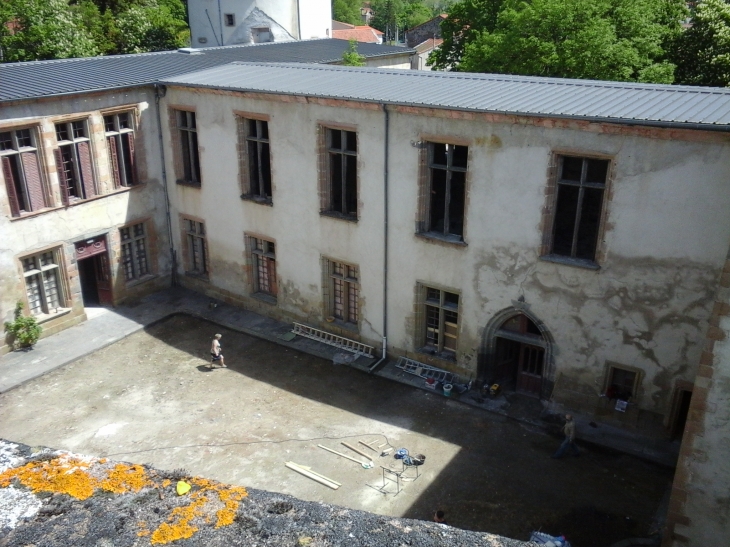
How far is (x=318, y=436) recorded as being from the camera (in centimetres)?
1761

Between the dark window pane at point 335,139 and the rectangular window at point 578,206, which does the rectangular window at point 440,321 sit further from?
the dark window pane at point 335,139

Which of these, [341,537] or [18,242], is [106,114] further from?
[341,537]

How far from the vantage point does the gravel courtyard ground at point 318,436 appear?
15.1 m

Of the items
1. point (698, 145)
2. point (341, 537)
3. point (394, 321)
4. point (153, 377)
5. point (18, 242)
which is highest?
point (698, 145)

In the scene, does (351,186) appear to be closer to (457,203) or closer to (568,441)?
(457,203)

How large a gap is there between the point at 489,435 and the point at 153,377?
10.0 metres

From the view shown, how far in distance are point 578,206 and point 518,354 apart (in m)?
4.83

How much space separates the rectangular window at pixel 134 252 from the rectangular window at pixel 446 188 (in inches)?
454

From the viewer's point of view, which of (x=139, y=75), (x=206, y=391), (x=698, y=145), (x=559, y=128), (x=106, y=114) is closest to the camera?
(x=698, y=145)

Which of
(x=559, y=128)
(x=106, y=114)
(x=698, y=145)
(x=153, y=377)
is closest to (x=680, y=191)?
(x=698, y=145)

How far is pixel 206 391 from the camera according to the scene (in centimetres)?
1972

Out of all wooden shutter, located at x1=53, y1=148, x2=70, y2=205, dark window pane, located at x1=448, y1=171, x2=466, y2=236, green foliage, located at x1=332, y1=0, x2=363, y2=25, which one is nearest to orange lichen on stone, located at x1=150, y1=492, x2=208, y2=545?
dark window pane, located at x1=448, y1=171, x2=466, y2=236

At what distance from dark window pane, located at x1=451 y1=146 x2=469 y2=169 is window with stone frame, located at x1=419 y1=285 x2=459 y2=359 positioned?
142 inches

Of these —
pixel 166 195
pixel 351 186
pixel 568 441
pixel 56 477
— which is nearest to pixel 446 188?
pixel 351 186
